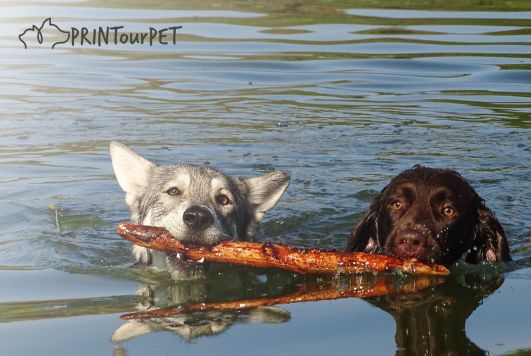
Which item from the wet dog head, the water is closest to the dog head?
the water

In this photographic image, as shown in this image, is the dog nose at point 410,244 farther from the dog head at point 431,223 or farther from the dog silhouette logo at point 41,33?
the dog silhouette logo at point 41,33

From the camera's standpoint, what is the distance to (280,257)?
764 cm

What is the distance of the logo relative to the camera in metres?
21.8

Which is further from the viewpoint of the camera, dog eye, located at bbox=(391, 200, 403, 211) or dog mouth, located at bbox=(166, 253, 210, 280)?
dog eye, located at bbox=(391, 200, 403, 211)

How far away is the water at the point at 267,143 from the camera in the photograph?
259 inches

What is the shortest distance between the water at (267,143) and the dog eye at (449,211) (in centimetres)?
47

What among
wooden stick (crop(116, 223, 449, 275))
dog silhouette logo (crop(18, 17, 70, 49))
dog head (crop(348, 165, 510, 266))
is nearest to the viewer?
wooden stick (crop(116, 223, 449, 275))

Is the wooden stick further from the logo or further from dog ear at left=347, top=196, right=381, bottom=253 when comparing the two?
the logo

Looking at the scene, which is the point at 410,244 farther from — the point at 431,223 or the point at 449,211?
the point at 449,211

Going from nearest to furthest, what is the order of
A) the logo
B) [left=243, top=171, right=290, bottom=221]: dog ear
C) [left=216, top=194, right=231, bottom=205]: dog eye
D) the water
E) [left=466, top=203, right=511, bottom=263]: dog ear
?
the water < [left=466, top=203, right=511, bottom=263]: dog ear < [left=216, top=194, right=231, bottom=205]: dog eye < [left=243, top=171, right=290, bottom=221]: dog ear < the logo

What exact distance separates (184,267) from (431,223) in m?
1.85

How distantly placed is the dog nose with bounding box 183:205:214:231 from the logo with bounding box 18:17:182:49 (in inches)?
550

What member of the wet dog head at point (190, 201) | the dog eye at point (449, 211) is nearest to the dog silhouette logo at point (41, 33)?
the wet dog head at point (190, 201)

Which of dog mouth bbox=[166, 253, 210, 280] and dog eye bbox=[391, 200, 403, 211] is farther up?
dog eye bbox=[391, 200, 403, 211]
